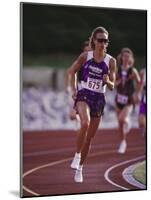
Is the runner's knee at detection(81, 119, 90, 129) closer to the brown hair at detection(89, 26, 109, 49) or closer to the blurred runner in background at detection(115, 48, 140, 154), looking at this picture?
the blurred runner in background at detection(115, 48, 140, 154)

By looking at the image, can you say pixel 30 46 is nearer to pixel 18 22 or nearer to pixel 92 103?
pixel 18 22

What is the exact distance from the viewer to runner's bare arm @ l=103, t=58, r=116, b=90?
21.8 feet

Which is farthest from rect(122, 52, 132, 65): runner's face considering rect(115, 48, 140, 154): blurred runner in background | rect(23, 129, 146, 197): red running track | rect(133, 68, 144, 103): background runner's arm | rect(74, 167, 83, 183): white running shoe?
rect(74, 167, 83, 183): white running shoe

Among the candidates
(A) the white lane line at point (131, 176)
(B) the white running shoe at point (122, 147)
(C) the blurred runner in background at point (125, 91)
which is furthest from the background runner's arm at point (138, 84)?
(A) the white lane line at point (131, 176)

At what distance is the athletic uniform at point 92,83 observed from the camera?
21.5 ft

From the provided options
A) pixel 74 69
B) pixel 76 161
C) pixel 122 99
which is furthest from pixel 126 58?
pixel 76 161

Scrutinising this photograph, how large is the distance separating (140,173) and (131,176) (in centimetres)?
11

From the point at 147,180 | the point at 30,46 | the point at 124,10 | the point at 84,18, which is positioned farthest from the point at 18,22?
the point at 147,180

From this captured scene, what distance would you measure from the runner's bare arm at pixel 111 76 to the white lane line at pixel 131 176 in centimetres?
82

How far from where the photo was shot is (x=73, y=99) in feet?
21.6

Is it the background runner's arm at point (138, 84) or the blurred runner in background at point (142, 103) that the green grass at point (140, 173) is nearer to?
the blurred runner in background at point (142, 103)

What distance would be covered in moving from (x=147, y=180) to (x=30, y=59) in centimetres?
172

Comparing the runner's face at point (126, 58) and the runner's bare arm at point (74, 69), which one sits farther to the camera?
the runner's face at point (126, 58)

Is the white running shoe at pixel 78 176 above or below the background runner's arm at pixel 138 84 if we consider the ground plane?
below
